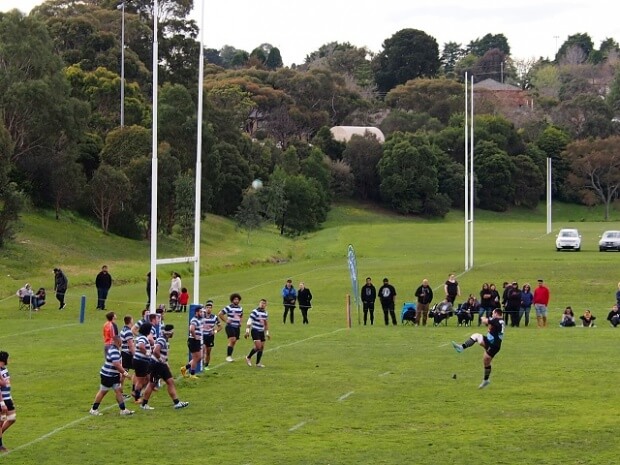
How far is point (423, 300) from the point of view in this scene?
43.6 meters

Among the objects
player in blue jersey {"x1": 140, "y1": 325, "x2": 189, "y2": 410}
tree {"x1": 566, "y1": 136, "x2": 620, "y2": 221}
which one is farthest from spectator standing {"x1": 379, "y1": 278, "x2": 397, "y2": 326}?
tree {"x1": 566, "y1": 136, "x2": 620, "y2": 221}

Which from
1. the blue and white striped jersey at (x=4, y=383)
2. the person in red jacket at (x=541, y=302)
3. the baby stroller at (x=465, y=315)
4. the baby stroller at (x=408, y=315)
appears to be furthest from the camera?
the baby stroller at (x=408, y=315)

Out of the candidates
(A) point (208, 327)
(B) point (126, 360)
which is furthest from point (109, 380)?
(A) point (208, 327)

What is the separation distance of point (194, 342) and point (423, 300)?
57.8ft

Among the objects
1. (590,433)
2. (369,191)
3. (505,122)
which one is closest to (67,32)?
(369,191)

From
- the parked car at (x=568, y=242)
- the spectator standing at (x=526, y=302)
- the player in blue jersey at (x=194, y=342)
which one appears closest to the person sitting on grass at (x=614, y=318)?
the spectator standing at (x=526, y=302)

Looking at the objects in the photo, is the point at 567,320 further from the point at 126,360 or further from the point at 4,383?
the point at 4,383

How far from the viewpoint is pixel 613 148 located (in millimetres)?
130625

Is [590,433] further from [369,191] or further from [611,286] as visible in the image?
[369,191]

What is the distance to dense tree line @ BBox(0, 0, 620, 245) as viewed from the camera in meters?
78.6

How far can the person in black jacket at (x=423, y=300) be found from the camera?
43.5 m

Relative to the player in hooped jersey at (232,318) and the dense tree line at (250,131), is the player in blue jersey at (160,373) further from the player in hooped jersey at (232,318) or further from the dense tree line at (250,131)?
the dense tree line at (250,131)

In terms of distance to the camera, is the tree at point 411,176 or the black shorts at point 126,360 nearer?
the black shorts at point 126,360

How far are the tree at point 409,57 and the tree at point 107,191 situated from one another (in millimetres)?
104645
